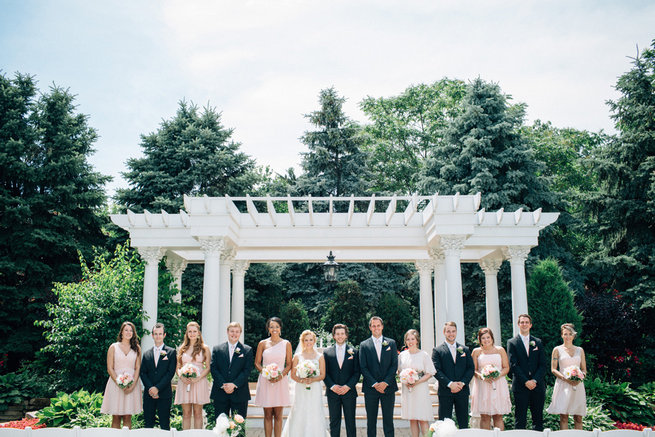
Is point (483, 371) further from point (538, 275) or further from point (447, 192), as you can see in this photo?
point (447, 192)

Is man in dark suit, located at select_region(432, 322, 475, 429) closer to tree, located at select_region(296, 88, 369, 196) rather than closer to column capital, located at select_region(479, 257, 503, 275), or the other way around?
column capital, located at select_region(479, 257, 503, 275)

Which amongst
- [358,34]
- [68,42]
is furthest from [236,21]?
[68,42]

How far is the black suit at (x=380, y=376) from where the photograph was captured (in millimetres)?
7082

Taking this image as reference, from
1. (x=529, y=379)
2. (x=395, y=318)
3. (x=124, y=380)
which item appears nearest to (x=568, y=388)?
(x=529, y=379)

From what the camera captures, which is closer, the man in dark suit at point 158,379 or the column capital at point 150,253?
the man in dark suit at point 158,379

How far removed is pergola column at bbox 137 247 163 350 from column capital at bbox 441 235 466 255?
6.89 metres

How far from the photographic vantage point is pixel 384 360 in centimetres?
716

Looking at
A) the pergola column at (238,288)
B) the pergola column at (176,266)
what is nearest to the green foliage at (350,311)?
the pergola column at (238,288)

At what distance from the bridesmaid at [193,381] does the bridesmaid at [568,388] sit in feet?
17.5

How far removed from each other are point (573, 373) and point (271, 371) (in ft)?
14.8

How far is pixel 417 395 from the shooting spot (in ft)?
23.9

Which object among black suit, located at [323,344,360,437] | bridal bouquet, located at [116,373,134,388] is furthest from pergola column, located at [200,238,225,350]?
black suit, located at [323,344,360,437]

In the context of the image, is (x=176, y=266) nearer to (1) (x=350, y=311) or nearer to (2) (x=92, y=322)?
(2) (x=92, y=322)

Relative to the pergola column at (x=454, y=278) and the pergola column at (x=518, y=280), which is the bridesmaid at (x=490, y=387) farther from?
the pergola column at (x=518, y=280)
